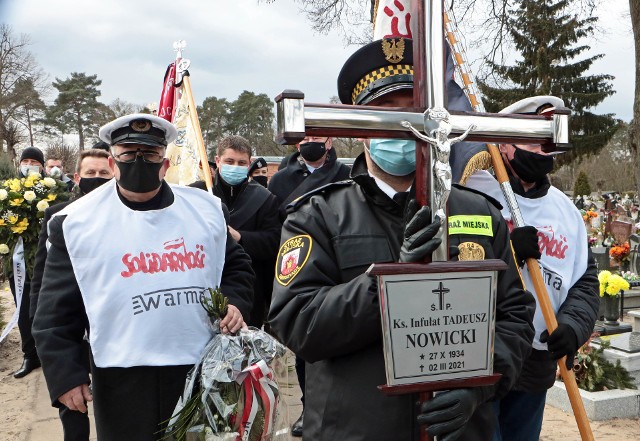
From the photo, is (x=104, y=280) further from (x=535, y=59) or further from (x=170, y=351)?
(x=535, y=59)

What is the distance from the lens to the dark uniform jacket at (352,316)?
1581 millimetres

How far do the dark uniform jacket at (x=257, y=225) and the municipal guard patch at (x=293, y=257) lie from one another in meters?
2.80

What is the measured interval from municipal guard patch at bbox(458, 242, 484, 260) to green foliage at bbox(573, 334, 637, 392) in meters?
3.79

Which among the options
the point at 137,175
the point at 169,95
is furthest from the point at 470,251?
the point at 169,95

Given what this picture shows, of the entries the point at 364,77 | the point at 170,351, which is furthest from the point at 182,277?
the point at 364,77

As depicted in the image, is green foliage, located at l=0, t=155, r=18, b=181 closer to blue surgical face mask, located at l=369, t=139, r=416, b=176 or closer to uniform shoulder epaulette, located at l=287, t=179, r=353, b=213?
uniform shoulder epaulette, located at l=287, t=179, r=353, b=213

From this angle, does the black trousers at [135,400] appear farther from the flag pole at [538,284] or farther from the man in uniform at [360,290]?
the flag pole at [538,284]

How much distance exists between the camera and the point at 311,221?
5.76 ft

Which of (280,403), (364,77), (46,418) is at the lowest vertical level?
(46,418)

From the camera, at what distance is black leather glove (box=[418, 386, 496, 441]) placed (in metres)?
1.43

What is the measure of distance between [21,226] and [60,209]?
7.98 feet

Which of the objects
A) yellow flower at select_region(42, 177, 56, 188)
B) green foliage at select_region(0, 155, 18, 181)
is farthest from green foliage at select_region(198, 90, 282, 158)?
yellow flower at select_region(42, 177, 56, 188)

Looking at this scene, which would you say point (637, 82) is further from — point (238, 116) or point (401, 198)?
point (238, 116)

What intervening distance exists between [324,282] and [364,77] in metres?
0.59
